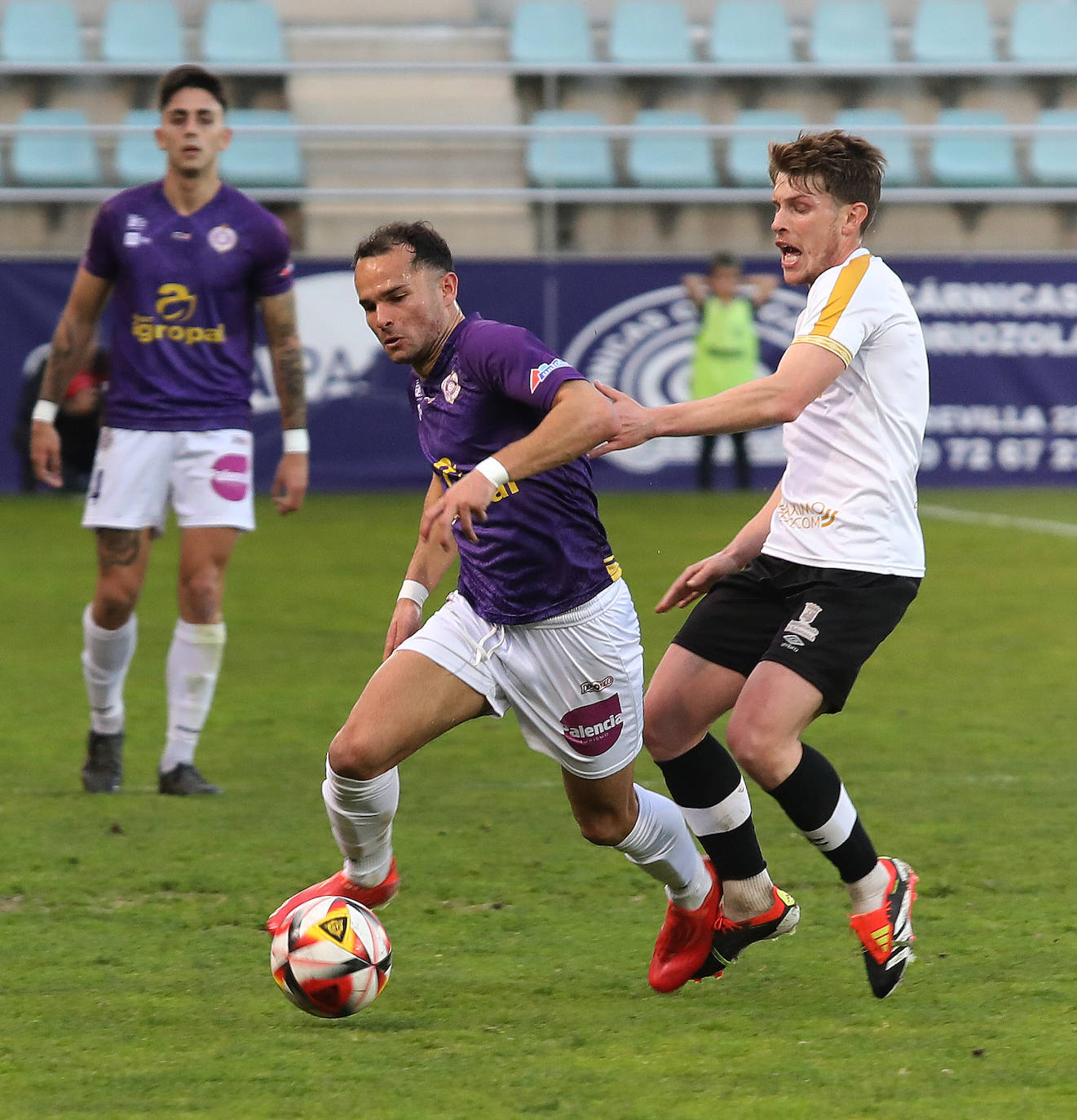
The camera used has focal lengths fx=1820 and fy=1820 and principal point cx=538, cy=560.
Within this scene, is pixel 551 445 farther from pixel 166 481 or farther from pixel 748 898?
pixel 166 481

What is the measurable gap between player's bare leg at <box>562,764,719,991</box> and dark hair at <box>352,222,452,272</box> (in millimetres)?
1189

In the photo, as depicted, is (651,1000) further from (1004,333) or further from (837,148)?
(1004,333)

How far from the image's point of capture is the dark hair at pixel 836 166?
3.99 meters

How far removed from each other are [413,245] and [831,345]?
0.92 metres

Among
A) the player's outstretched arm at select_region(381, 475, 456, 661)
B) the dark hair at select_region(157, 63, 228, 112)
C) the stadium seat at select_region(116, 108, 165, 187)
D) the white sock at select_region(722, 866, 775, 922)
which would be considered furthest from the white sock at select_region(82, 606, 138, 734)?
the stadium seat at select_region(116, 108, 165, 187)

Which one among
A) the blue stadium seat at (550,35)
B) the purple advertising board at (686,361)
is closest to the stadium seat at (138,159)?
the purple advertising board at (686,361)

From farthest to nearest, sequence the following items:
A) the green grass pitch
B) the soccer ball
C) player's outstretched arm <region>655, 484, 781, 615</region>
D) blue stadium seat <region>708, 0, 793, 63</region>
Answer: blue stadium seat <region>708, 0, 793, 63</region> < player's outstretched arm <region>655, 484, 781, 615</region> < the soccer ball < the green grass pitch

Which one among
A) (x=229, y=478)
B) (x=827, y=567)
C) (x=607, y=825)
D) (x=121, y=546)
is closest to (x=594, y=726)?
(x=607, y=825)

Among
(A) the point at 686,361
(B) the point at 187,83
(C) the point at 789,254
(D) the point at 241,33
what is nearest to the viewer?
(C) the point at 789,254

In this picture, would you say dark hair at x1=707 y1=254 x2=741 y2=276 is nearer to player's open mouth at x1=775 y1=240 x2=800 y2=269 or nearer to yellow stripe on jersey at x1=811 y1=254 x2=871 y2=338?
player's open mouth at x1=775 y1=240 x2=800 y2=269

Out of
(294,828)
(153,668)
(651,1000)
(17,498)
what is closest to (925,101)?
(17,498)

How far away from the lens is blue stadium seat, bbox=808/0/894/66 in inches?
784

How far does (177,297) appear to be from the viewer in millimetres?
5957

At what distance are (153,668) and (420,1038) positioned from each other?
5006mm
